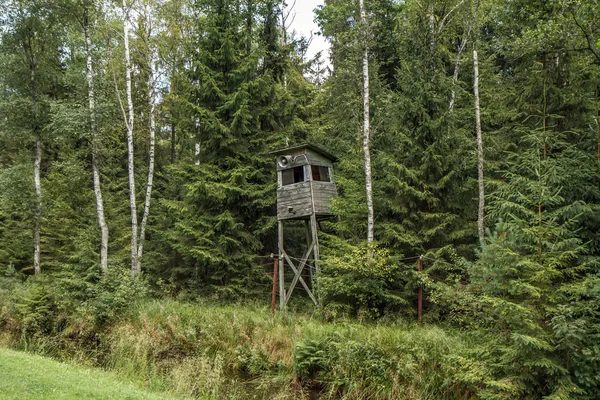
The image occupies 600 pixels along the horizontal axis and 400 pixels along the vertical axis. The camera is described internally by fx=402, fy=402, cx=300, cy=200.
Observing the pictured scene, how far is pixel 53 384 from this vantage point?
7355mm

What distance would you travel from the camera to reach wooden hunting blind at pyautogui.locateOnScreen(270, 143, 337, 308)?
45.0 ft

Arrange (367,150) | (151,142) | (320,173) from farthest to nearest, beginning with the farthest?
(151,142) < (320,173) < (367,150)

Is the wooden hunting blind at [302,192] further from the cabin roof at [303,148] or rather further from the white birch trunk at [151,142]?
the white birch trunk at [151,142]

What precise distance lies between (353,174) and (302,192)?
204cm

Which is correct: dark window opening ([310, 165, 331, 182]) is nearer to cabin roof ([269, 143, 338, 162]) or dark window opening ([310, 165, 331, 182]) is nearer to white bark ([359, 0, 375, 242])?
cabin roof ([269, 143, 338, 162])

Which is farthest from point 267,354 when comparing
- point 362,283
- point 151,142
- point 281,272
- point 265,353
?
point 151,142

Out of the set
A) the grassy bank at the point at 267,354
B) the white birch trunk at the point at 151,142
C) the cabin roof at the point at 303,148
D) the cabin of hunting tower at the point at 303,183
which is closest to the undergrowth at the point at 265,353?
the grassy bank at the point at 267,354

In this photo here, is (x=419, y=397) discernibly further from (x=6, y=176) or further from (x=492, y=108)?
(x=6, y=176)

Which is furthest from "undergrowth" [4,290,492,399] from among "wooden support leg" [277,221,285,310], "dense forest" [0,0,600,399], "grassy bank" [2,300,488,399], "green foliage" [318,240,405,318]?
"wooden support leg" [277,221,285,310]

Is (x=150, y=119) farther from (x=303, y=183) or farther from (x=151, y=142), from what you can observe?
(x=303, y=183)

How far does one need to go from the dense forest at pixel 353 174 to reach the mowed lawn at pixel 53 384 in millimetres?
2367

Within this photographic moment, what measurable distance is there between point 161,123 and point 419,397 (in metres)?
20.7

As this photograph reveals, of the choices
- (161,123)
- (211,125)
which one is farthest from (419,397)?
(161,123)

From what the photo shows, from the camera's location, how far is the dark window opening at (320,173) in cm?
1445
